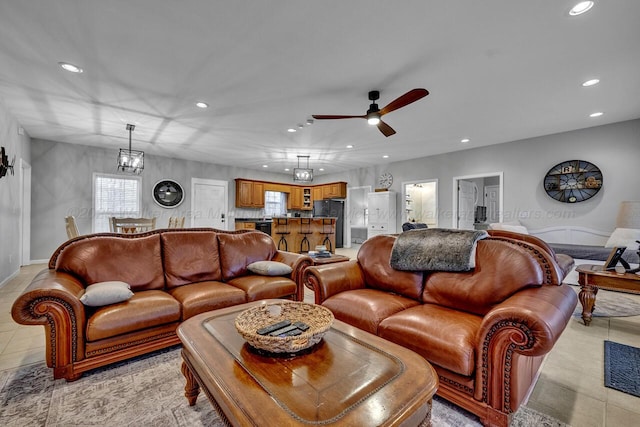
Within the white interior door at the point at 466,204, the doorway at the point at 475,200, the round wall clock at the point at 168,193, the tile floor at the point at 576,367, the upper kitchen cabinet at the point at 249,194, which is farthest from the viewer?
the upper kitchen cabinet at the point at 249,194

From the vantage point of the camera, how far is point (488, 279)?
1.89 m

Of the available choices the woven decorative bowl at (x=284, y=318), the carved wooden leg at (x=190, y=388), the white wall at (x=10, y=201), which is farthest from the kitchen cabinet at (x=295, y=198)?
the carved wooden leg at (x=190, y=388)

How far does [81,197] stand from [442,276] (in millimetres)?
7498

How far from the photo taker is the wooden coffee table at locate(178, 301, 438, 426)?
91 centimetres

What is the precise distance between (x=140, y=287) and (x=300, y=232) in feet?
13.7

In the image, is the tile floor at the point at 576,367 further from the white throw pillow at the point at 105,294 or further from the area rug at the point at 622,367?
the white throw pillow at the point at 105,294

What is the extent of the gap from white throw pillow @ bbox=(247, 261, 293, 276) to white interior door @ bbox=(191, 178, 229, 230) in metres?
5.42

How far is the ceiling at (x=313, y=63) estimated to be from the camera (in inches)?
83.7

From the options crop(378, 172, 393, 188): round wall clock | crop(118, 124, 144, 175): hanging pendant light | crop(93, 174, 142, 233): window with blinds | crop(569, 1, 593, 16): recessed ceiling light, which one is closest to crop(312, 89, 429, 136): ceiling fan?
crop(569, 1, 593, 16): recessed ceiling light

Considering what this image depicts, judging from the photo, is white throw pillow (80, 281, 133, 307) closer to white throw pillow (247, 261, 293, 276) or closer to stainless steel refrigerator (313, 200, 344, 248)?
white throw pillow (247, 261, 293, 276)

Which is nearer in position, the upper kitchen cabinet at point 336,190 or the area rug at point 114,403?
the area rug at point 114,403

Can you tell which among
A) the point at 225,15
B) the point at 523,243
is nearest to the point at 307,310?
the point at 523,243

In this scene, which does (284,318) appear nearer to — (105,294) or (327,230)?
(105,294)

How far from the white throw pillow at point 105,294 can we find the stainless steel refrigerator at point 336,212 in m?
6.91
